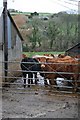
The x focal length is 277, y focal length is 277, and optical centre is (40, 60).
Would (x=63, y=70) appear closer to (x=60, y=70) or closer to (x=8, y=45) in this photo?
(x=60, y=70)

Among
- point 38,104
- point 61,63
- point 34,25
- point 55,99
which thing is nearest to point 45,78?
point 61,63

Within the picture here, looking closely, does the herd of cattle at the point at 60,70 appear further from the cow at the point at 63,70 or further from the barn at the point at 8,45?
the barn at the point at 8,45

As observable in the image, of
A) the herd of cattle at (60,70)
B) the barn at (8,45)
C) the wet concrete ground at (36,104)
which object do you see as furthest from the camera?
the barn at (8,45)

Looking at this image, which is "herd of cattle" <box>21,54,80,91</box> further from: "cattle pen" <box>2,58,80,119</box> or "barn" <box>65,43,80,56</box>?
"barn" <box>65,43,80,56</box>

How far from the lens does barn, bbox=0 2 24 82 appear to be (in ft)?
33.5

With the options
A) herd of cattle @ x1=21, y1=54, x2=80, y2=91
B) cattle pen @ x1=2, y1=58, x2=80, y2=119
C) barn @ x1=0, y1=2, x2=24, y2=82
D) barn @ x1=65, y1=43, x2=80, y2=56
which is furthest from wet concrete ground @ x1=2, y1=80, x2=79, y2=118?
barn @ x1=65, y1=43, x2=80, y2=56

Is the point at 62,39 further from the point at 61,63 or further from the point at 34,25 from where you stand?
the point at 61,63

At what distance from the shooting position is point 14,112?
598 cm

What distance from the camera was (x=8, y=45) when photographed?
11.3m

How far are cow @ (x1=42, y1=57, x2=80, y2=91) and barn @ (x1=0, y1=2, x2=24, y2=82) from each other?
1301mm

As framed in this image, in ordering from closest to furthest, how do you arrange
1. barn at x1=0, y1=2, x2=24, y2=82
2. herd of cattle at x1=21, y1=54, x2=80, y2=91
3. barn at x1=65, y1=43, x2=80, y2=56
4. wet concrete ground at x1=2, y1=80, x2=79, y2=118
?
1. wet concrete ground at x1=2, y1=80, x2=79, y2=118
2. herd of cattle at x1=21, y1=54, x2=80, y2=91
3. barn at x1=0, y1=2, x2=24, y2=82
4. barn at x1=65, y1=43, x2=80, y2=56

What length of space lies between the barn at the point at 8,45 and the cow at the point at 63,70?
1301 millimetres

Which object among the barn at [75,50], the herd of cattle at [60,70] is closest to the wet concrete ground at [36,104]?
the herd of cattle at [60,70]

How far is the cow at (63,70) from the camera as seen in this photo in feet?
30.5
